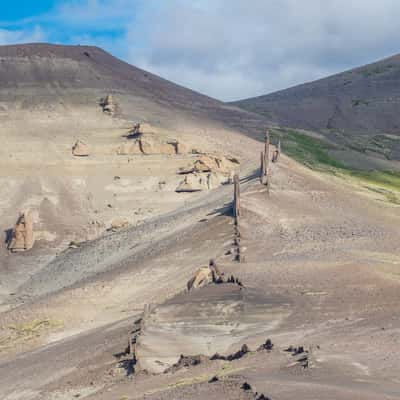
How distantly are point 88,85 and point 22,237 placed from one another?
17.9m

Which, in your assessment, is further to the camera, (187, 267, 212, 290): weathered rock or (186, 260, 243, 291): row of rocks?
(187, 267, 212, 290): weathered rock

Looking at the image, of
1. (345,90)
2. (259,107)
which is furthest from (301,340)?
(345,90)

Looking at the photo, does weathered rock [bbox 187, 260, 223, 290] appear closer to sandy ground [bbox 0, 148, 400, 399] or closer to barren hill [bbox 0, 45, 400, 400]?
barren hill [bbox 0, 45, 400, 400]

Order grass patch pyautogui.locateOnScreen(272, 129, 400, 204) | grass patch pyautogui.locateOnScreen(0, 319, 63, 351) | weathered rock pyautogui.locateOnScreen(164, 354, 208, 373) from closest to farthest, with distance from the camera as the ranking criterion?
weathered rock pyautogui.locateOnScreen(164, 354, 208, 373), grass patch pyautogui.locateOnScreen(0, 319, 63, 351), grass patch pyautogui.locateOnScreen(272, 129, 400, 204)

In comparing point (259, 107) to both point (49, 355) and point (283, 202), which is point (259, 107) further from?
point (49, 355)

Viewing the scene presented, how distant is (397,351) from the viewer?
1908 centimetres

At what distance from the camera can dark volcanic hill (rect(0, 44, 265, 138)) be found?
6056cm

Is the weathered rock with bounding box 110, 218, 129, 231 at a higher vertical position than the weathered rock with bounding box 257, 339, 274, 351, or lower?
lower

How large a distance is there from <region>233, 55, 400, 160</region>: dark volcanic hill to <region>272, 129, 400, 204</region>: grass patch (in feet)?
25.5

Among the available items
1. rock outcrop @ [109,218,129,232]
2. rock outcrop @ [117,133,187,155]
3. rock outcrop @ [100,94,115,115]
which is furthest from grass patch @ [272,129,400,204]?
rock outcrop @ [109,218,129,232]

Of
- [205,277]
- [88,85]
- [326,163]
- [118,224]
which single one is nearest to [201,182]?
[118,224]

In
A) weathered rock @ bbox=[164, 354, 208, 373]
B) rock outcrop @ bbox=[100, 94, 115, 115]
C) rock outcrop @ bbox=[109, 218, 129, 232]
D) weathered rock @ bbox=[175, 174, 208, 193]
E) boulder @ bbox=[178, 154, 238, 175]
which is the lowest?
rock outcrop @ bbox=[109, 218, 129, 232]

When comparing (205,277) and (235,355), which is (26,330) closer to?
(205,277)

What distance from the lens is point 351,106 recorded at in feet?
341
